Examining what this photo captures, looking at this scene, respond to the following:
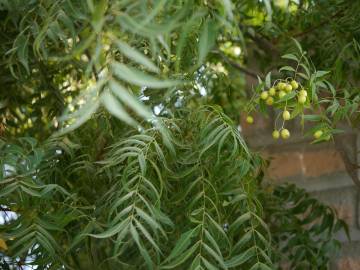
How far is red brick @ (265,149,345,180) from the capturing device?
1783 millimetres

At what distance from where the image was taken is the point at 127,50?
0.61m

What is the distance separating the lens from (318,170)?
181cm

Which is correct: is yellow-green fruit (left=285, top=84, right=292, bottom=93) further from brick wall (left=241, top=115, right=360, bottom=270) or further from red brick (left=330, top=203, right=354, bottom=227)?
red brick (left=330, top=203, right=354, bottom=227)

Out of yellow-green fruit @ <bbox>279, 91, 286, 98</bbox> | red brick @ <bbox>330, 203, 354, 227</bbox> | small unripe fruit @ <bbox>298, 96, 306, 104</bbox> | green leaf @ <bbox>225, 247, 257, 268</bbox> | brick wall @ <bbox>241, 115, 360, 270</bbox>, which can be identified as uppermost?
brick wall @ <bbox>241, 115, 360, 270</bbox>

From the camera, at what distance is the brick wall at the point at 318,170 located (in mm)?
1692

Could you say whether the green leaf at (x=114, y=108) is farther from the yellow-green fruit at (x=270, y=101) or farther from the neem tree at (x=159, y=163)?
the yellow-green fruit at (x=270, y=101)

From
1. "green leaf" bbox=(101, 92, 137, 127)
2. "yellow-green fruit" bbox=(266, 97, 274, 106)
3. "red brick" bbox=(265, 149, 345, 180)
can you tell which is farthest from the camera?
"red brick" bbox=(265, 149, 345, 180)

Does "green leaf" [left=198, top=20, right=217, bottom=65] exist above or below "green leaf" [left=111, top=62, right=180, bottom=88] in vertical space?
above

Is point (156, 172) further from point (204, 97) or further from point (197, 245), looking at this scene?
point (204, 97)

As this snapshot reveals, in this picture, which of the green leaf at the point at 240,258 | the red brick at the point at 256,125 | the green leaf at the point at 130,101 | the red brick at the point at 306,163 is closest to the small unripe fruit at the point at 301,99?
the green leaf at the point at 240,258

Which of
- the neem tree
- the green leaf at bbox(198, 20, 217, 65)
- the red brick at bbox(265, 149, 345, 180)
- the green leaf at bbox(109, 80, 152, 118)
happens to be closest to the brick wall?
the red brick at bbox(265, 149, 345, 180)

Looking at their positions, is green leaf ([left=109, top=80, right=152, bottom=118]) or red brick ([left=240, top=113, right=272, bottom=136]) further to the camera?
red brick ([left=240, top=113, right=272, bottom=136])

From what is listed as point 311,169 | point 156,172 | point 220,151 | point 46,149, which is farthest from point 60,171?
point 311,169

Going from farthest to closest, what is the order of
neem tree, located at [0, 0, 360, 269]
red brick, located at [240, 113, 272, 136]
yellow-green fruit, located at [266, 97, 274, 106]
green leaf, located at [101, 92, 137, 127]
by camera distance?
red brick, located at [240, 113, 272, 136]
yellow-green fruit, located at [266, 97, 274, 106]
neem tree, located at [0, 0, 360, 269]
green leaf, located at [101, 92, 137, 127]
